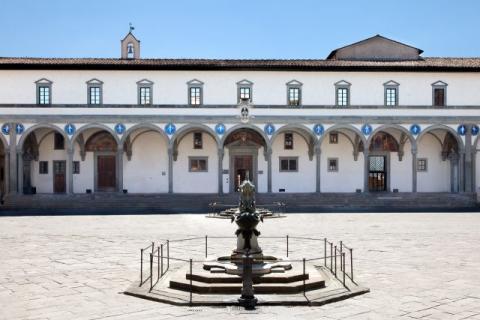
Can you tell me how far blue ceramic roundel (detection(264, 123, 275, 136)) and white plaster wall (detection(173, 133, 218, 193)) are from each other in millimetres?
3915

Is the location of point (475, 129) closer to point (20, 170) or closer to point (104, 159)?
point (104, 159)

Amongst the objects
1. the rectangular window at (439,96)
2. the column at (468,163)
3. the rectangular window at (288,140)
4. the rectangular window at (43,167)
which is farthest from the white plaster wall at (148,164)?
the column at (468,163)

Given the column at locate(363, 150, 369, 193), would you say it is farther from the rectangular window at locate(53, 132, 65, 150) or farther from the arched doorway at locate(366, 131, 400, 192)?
the rectangular window at locate(53, 132, 65, 150)

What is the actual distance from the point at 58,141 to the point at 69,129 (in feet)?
8.89

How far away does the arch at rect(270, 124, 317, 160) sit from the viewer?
30953 millimetres

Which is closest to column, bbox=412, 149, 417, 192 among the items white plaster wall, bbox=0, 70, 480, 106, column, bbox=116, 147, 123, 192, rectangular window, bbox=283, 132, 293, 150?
white plaster wall, bbox=0, 70, 480, 106

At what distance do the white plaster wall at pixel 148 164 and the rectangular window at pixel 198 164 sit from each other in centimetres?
170

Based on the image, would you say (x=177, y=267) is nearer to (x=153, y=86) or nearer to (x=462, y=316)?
(x=462, y=316)

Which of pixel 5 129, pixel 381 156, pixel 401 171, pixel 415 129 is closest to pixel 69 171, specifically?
pixel 5 129

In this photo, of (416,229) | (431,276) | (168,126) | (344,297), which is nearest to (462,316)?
(344,297)

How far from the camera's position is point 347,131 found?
32.7m

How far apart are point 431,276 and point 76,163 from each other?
2692 cm

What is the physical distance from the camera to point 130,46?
115ft

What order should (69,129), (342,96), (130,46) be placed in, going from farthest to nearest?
(130,46) → (342,96) → (69,129)
